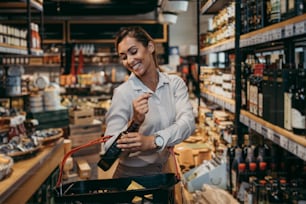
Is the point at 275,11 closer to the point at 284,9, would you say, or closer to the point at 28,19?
the point at 284,9

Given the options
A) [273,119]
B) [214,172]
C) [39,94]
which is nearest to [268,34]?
[273,119]

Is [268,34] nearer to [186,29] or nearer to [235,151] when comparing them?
[235,151]

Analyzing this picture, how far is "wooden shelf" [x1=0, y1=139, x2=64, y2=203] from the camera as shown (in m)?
2.77

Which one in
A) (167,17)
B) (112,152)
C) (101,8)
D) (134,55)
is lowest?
(112,152)

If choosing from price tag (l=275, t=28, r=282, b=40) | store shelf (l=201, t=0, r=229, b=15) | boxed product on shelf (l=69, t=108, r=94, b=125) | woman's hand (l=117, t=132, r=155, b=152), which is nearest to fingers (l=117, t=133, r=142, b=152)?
woman's hand (l=117, t=132, r=155, b=152)

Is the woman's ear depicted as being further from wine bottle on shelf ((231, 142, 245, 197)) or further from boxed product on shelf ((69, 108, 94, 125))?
boxed product on shelf ((69, 108, 94, 125))

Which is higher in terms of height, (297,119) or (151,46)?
(151,46)

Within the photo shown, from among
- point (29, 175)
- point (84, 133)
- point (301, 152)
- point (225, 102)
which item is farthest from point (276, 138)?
point (84, 133)

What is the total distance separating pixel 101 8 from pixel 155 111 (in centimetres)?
698

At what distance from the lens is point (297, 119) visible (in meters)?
1.65

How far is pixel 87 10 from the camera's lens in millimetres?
8844

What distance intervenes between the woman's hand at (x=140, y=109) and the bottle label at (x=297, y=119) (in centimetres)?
57

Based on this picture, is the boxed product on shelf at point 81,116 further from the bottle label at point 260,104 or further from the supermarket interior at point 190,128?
the bottle label at point 260,104

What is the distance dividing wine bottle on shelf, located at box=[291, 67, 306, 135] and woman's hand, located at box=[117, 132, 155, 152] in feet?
1.91
